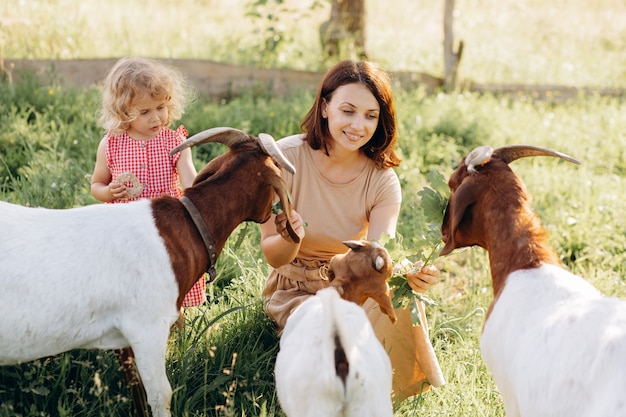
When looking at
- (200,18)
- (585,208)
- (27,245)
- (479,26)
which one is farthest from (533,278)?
(479,26)

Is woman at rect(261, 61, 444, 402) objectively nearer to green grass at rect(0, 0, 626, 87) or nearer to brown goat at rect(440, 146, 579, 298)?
brown goat at rect(440, 146, 579, 298)

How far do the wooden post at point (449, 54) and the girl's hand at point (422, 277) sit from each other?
19.3 feet

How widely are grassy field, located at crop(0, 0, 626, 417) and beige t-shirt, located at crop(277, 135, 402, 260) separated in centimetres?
43

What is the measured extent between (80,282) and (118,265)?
15 centimetres

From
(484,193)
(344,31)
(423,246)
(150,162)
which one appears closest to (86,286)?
(150,162)

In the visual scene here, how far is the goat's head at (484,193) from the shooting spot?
287 centimetres

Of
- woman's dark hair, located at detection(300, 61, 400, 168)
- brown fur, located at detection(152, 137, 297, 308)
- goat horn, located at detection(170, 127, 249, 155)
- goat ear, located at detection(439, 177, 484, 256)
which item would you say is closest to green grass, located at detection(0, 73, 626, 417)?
brown fur, located at detection(152, 137, 297, 308)

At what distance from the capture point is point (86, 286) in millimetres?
2770

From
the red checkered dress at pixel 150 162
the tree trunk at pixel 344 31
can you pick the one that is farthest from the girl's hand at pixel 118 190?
the tree trunk at pixel 344 31

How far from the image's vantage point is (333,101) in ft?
12.2

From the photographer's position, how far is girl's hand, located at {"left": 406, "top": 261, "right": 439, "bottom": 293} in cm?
328

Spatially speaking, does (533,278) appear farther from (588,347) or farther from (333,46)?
(333,46)

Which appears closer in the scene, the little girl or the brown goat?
the brown goat

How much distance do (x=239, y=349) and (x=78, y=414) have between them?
80 centimetres
